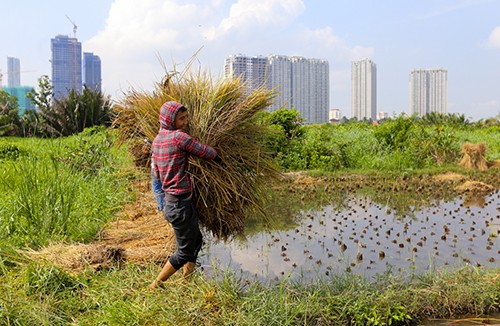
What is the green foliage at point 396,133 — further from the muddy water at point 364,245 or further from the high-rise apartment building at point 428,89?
the high-rise apartment building at point 428,89

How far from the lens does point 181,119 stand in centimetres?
322

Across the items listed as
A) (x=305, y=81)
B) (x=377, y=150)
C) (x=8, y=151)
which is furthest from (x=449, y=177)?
(x=305, y=81)

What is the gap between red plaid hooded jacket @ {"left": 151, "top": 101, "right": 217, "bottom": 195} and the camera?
315cm

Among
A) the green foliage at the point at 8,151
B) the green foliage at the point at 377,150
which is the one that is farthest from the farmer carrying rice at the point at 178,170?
the green foliage at the point at 377,150

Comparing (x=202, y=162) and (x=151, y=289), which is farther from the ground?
(x=202, y=162)

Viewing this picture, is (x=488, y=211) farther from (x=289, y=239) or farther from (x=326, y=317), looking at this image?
(x=326, y=317)

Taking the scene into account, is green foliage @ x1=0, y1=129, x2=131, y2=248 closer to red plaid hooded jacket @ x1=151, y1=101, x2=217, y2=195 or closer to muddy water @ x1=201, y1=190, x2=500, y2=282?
muddy water @ x1=201, y1=190, x2=500, y2=282

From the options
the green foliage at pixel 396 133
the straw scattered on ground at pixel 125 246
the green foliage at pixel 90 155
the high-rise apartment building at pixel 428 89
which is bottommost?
the straw scattered on ground at pixel 125 246

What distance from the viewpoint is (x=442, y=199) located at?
7801mm

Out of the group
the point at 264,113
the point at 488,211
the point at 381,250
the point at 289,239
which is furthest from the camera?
the point at 488,211

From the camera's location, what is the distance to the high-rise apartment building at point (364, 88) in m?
45.4

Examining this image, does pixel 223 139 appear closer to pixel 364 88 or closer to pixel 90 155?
pixel 90 155

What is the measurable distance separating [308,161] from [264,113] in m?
7.65

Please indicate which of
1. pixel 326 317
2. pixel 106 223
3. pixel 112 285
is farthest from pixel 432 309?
pixel 106 223
